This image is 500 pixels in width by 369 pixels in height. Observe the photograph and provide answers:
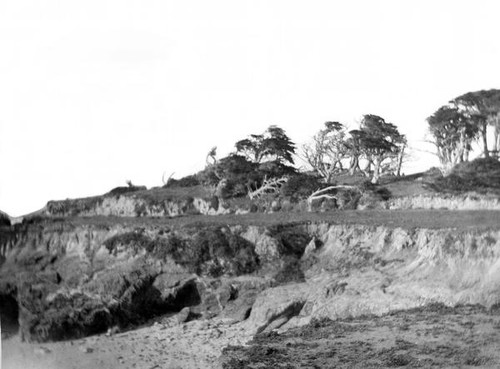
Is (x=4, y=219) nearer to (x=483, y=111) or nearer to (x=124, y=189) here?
(x=124, y=189)

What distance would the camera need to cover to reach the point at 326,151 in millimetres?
16344

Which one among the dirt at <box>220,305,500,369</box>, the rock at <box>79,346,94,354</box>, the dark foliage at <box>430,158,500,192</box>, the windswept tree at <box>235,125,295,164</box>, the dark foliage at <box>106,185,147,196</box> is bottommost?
the dirt at <box>220,305,500,369</box>

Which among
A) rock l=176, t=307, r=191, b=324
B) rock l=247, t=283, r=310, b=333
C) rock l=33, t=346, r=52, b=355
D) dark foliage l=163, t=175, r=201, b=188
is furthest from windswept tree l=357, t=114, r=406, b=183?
rock l=33, t=346, r=52, b=355

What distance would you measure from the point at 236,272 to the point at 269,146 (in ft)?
9.50

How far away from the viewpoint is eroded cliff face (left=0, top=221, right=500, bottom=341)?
1102 cm

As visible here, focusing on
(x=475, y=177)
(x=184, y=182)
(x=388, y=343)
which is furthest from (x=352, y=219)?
(x=184, y=182)

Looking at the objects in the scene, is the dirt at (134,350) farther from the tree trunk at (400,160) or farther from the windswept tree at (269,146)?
the tree trunk at (400,160)

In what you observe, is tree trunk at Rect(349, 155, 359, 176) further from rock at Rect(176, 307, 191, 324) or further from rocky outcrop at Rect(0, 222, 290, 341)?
rock at Rect(176, 307, 191, 324)

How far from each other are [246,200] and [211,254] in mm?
4432

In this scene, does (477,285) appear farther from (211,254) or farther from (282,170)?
(282,170)

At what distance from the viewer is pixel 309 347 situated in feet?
33.2

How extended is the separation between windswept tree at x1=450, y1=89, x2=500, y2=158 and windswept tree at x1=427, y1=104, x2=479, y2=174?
3.1 inches

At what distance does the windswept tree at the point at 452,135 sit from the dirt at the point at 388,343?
4.54 metres

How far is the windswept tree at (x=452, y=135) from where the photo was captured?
48.0ft
